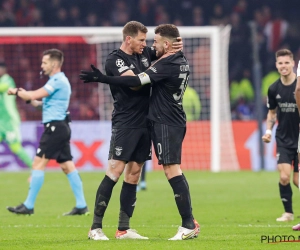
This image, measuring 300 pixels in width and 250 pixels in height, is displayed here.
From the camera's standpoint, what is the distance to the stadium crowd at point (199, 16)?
26156 millimetres

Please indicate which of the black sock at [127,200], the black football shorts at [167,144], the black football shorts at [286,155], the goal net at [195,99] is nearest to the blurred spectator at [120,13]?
the goal net at [195,99]

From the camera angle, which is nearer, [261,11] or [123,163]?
[123,163]

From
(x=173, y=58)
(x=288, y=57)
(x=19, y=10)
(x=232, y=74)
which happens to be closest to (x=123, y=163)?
(x=173, y=58)

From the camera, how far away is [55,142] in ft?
36.7

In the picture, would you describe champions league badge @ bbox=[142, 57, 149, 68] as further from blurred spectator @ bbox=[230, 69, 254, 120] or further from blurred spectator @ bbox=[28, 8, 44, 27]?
blurred spectator @ bbox=[28, 8, 44, 27]

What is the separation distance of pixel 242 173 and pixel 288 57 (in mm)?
9235

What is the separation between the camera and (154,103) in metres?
8.13

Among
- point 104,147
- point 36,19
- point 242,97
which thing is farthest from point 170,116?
point 36,19

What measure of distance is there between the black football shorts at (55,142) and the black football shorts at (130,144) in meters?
3.06

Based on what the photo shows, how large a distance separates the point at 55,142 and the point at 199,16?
1653cm

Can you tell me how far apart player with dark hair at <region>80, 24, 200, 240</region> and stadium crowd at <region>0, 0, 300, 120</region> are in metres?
17.3

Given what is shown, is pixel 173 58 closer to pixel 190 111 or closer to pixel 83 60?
pixel 190 111

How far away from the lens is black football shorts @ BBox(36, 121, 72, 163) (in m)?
11.2

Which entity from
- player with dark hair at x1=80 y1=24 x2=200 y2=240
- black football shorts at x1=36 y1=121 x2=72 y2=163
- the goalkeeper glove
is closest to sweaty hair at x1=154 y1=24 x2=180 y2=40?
player with dark hair at x1=80 y1=24 x2=200 y2=240
